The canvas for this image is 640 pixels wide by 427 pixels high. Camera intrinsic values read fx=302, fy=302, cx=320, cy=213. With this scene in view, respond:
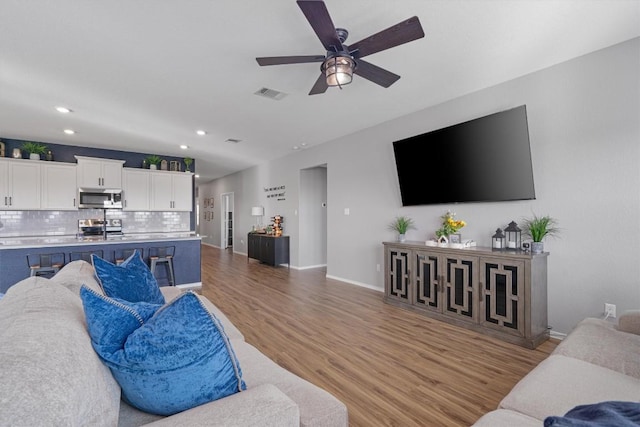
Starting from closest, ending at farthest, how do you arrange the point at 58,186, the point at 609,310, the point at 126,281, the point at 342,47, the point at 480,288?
1. the point at 126,281
2. the point at 342,47
3. the point at 609,310
4. the point at 480,288
5. the point at 58,186

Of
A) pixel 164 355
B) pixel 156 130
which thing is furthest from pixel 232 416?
pixel 156 130

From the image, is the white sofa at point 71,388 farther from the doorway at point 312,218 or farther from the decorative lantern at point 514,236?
the doorway at point 312,218

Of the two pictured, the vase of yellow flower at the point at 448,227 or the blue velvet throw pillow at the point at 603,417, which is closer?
the blue velvet throw pillow at the point at 603,417

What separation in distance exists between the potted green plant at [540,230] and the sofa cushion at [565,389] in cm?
160

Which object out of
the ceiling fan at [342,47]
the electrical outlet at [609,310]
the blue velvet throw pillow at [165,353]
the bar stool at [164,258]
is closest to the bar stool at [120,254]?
the bar stool at [164,258]

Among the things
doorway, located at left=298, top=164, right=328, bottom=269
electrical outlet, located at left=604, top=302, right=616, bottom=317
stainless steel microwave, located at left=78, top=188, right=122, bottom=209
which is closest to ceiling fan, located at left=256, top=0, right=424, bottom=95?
electrical outlet, located at left=604, top=302, right=616, bottom=317

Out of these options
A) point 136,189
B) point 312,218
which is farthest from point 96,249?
point 312,218

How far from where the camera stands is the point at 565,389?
135 centimetres

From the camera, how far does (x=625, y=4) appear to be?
2.15 meters

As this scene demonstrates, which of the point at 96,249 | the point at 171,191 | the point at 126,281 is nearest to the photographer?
the point at 126,281

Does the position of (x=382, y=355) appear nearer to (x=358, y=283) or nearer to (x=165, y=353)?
(x=165, y=353)

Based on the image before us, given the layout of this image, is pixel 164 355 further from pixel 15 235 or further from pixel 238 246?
pixel 238 246

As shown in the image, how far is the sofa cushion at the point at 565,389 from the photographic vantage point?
4.07 feet

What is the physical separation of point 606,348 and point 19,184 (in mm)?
8123
